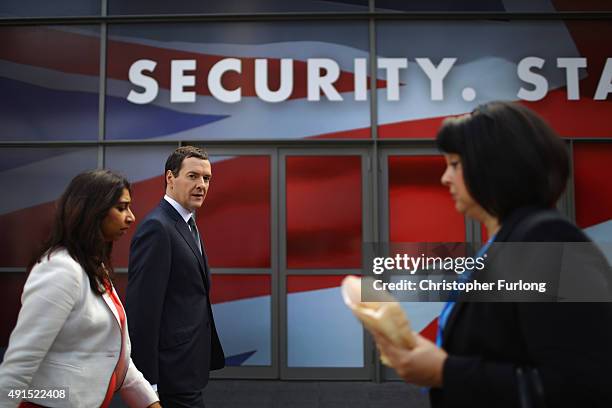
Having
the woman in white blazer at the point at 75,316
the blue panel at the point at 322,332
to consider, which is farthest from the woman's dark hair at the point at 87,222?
the blue panel at the point at 322,332

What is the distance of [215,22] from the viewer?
6227mm

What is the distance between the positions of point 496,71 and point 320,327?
11.5ft

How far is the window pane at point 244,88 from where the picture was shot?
6098 mm

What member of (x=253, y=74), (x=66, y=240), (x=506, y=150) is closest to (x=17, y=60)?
(x=253, y=74)

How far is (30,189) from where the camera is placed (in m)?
6.15

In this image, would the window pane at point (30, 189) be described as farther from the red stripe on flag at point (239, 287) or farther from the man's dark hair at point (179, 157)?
the man's dark hair at point (179, 157)

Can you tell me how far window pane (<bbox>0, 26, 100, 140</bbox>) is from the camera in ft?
20.3

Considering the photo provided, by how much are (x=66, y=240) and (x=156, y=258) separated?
0.70 meters

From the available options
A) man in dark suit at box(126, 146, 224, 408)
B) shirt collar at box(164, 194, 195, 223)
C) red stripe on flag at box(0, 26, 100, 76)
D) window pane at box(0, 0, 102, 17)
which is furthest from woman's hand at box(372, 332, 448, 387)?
window pane at box(0, 0, 102, 17)

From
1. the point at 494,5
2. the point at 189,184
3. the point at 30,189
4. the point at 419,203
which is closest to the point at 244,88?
the point at 419,203

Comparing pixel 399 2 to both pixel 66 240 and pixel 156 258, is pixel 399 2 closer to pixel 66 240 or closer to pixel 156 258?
pixel 156 258

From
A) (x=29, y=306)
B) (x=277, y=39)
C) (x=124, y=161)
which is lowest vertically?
(x=29, y=306)

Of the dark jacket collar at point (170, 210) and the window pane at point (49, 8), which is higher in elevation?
the window pane at point (49, 8)

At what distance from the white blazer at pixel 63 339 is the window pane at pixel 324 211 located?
13.3ft
